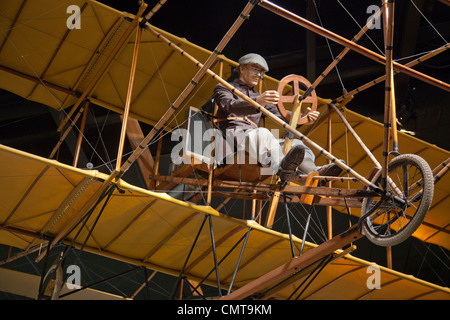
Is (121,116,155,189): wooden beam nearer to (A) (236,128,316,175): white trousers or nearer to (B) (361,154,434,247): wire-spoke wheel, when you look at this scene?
(A) (236,128,316,175): white trousers

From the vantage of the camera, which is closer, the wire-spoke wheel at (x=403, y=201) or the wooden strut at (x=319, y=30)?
the wire-spoke wheel at (x=403, y=201)

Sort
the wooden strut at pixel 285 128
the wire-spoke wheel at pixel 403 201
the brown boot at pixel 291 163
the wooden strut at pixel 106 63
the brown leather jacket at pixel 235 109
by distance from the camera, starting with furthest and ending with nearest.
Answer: the wooden strut at pixel 106 63 → the brown leather jacket at pixel 235 109 → the brown boot at pixel 291 163 → the wooden strut at pixel 285 128 → the wire-spoke wheel at pixel 403 201

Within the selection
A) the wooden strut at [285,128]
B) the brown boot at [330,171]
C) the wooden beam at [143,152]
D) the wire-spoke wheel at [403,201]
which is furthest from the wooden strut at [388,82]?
the wooden beam at [143,152]

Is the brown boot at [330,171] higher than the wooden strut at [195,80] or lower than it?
lower

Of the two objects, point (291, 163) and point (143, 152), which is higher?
point (143, 152)

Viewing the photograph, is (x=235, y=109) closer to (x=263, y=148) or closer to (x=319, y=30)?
(x=263, y=148)

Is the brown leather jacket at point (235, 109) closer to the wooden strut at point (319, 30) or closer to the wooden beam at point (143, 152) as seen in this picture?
the wooden strut at point (319, 30)

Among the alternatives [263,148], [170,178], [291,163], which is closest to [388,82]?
[291,163]

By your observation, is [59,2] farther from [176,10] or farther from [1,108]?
[1,108]

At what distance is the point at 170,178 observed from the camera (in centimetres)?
760

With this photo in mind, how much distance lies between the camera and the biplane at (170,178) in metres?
6.24

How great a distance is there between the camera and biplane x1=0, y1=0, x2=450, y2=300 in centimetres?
624

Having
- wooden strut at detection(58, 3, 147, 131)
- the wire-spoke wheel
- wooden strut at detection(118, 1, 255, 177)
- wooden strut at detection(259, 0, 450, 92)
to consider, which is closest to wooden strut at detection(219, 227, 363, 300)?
the wire-spoke wheel

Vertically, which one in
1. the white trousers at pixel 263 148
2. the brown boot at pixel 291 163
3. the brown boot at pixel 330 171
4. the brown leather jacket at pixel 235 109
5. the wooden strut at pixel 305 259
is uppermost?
the brown leather jacket at pixel 235 109
